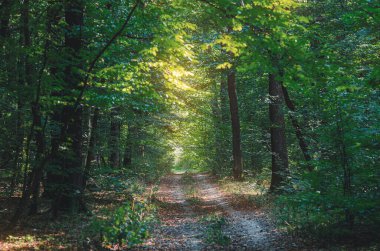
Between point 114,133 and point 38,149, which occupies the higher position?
point 114,133

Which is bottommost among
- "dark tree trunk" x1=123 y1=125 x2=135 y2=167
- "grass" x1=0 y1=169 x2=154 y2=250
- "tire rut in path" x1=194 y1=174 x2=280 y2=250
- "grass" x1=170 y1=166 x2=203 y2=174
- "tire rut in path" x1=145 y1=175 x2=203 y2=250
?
"grass" x1=170 y1=166 x2=203 y2=174

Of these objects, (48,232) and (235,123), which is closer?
(48,232)

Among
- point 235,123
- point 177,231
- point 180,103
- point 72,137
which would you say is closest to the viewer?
point 180,103

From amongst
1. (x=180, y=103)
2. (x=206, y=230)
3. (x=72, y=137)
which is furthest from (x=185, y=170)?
(x=180, y=103)

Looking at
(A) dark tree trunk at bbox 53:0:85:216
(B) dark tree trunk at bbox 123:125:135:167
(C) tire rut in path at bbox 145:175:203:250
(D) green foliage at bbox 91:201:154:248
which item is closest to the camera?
(D) green foliage at bbox 91:201:154:248

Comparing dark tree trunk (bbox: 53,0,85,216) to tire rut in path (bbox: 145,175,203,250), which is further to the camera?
dark tree trunk (bbox: 53,0,85,216)

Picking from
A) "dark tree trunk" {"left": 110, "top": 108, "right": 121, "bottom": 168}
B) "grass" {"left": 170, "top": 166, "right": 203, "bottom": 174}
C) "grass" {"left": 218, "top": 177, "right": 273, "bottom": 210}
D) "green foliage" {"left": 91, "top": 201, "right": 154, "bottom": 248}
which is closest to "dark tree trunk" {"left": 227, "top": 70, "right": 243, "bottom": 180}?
"grass" {"left": 218, "top": 177, "right": 273, "bottom": 210}

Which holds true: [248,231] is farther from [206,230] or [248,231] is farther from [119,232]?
[119,232]

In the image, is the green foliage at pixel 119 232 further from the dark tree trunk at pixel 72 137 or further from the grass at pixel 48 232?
the dark tree trunk at pixel 72 137

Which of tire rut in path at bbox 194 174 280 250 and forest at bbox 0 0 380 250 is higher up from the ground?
forest at bbox 0 0 380 250

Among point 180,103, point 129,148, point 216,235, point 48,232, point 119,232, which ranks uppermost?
point 180,103

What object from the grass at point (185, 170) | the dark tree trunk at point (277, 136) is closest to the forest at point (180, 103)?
the dark tree trunk at point (277, 136)

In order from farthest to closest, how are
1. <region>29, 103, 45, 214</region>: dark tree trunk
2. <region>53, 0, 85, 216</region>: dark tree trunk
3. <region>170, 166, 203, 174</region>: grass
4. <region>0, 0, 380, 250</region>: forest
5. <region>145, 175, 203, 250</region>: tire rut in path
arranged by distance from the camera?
<region>170, 166, 203, 174</region>: grass, <region>53, 0, 85, 216</region>: dark tree trunk, <region>145, 175, 203, 250</region>: tire rut in path, <region>29, 103, 45, 214</region>: dark tree trunk, <region>0, 0, 380, 250</region>: forest

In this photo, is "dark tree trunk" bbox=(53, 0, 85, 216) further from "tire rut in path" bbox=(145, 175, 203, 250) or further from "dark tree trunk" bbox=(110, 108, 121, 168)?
"dark tree trunk" bbox=(110, 108, 121, 168)
